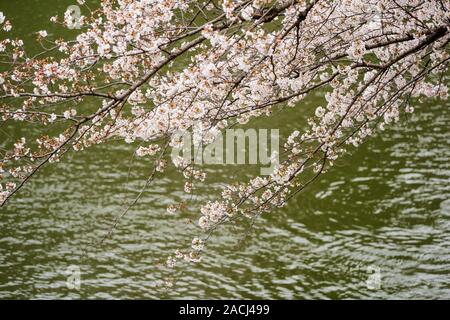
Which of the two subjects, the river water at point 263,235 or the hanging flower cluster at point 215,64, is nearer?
the hanging flower cluster at point 215,64

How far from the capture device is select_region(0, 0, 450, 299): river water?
12.4 meters

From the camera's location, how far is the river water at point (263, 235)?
1242 cm

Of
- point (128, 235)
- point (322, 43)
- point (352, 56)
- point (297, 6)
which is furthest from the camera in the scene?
point (128, 235)

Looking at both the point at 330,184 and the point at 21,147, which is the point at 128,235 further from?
the point at 21,147

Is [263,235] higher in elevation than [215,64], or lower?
lower

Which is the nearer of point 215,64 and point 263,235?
point 215,64

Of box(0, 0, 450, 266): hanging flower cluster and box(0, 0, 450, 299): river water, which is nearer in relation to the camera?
box(0, 0, 450, 266): hanging flower cluster

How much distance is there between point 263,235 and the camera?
1407 cm

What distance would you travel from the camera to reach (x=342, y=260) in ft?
41.9

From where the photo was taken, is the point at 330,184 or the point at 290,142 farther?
the point at 330,184
